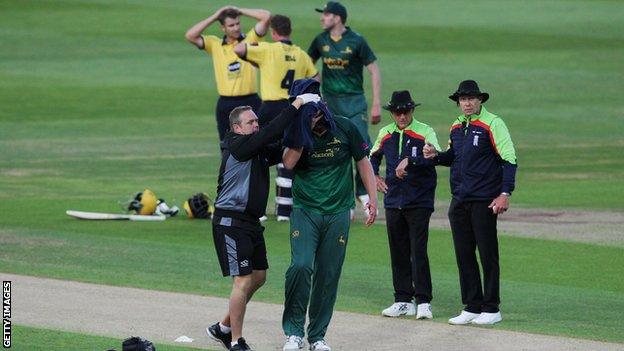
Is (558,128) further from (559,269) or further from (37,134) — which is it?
(559,269)

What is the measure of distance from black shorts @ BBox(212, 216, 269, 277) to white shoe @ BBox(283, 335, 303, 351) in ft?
2.03

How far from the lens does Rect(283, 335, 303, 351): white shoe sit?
12094 millimetres

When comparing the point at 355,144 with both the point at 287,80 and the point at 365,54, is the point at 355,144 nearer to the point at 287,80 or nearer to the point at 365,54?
the point at 287,80

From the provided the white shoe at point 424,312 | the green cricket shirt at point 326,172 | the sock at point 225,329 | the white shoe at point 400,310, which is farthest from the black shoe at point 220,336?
the white shoe at point 424,312

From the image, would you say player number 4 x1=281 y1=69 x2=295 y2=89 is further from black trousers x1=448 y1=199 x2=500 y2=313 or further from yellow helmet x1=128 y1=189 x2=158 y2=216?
black trousers x1=448 y1=199 x2=500 y2=313

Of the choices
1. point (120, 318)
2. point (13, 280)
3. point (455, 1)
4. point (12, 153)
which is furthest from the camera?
point (455, 1)

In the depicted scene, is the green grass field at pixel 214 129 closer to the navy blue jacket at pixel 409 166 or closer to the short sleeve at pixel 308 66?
the navy blue jacket at pixel 409 166

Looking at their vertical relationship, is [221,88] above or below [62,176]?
above

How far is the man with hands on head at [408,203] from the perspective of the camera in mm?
13906

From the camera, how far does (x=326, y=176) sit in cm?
1217

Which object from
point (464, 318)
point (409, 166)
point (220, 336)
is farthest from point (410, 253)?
point (220, 336)

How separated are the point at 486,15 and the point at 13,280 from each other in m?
37.6

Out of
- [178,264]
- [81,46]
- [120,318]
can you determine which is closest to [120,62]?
[81,46]

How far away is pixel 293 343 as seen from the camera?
476 inches
